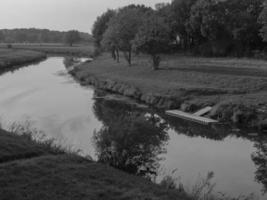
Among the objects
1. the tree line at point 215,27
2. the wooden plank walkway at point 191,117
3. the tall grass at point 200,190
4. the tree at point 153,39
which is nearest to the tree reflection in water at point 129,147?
the tall grass at point 200,190

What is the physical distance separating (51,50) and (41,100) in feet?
318

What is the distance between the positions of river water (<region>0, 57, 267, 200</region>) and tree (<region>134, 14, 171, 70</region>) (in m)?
9.98

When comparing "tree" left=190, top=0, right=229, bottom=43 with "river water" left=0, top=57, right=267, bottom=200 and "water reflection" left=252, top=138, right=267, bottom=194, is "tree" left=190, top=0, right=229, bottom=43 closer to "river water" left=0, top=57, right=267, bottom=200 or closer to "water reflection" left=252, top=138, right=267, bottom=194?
"river water" left=0, top=57, right=267, bottom=200

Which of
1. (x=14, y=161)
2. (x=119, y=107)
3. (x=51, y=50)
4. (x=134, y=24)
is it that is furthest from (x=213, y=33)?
(x=51, y=50)

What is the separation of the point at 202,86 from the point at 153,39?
491 inches

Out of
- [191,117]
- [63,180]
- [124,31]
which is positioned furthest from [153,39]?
[63,180]

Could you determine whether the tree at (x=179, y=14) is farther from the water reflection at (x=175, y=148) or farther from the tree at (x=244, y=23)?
the water reflection at (x=175, y=148)

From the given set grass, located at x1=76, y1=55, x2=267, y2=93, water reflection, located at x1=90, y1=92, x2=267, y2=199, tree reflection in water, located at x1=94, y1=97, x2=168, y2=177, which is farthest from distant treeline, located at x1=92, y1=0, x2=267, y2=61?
tree reflection in water, located at x1=94, y1=97, x2=168, y2=177

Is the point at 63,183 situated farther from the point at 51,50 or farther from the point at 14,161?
the point at 51,50

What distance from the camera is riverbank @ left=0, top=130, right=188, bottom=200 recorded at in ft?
30.7

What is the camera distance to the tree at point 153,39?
147 feet

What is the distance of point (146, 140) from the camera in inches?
594

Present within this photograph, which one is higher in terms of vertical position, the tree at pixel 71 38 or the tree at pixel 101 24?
the tree at pixel 101 24

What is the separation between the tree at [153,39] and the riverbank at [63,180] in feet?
109
